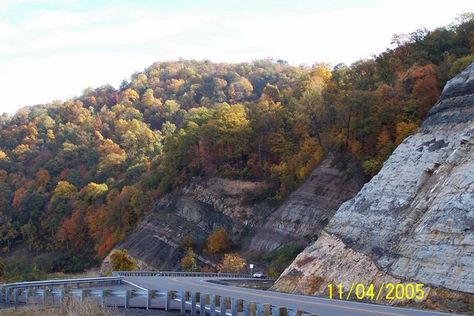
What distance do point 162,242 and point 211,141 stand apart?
46.7 ft

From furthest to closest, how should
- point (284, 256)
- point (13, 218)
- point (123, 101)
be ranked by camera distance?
point (123, 101)
point (13, 218)
point (284, 256)

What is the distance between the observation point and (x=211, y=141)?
7175 cm

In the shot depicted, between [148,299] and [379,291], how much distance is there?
10.4 meters

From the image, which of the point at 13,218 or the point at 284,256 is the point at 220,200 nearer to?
the point at 284,256

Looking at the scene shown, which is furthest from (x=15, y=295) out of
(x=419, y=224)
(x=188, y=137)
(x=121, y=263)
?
(x=188, y=137)

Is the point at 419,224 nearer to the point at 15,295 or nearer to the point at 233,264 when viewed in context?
the point at 15,295

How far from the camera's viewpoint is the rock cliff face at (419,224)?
22469 millimetres

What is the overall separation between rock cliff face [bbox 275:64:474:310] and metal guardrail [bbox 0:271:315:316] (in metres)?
8.42

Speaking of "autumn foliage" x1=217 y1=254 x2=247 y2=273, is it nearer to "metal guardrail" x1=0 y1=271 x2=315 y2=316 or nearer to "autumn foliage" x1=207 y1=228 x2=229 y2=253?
"autumn foliage" x1=207 y1=228 x2=229 y2=253

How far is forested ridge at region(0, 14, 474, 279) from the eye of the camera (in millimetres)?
48906

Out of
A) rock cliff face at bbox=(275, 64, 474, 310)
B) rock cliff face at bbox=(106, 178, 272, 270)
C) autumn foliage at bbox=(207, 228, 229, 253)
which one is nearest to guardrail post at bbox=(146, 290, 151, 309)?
rock cliff face at bbox=(275, 64, 474, 310)

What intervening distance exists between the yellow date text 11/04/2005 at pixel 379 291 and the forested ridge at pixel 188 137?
62.9 ft

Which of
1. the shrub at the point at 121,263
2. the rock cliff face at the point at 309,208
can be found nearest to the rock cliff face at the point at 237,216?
the rock cliff face at the point at 309,208

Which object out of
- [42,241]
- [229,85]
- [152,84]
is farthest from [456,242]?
[152,84]
